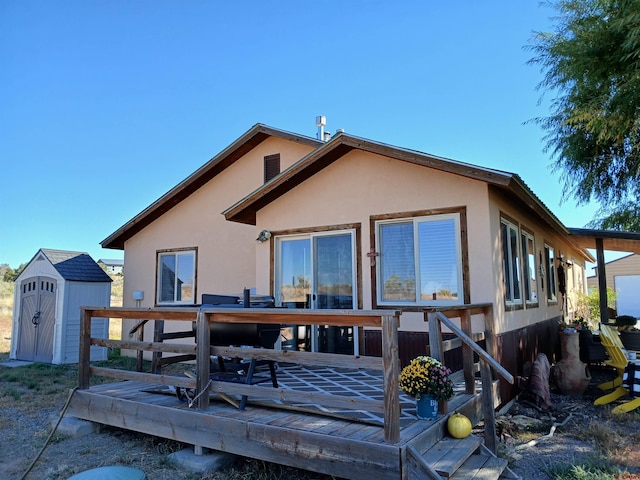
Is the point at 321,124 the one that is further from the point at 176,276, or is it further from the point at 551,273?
the point at 551,273

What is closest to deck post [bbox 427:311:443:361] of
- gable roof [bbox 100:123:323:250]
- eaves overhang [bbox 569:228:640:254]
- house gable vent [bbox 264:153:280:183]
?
gable roof [bbox 100:123:323:250]

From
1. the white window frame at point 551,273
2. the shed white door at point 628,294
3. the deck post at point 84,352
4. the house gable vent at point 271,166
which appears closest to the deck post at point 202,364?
the deck post at point 84,352

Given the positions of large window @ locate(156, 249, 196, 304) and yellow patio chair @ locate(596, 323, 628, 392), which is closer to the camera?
yellow patio chair @ locate(596, 323, 628, 392)

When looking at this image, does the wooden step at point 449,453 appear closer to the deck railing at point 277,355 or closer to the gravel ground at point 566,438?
the deck railing at point 277,355

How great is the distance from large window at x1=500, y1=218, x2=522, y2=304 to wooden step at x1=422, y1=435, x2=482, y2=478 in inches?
120

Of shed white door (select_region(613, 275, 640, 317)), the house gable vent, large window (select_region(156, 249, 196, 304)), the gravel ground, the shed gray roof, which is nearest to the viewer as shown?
the gravel ground

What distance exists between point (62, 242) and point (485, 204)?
50924 mm

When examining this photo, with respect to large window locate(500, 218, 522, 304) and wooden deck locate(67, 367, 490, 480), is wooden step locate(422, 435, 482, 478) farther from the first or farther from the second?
large window locate(500, 218, 522, 304)

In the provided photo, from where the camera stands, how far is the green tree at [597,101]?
22.3 feet

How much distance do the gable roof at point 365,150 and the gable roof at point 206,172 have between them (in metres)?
1.84

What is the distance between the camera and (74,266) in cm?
1098

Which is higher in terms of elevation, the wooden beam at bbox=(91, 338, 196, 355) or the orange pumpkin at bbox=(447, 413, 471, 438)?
the wooden beam at bbox=(91, 338, 196, 355)

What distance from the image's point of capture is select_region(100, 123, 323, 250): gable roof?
30.7 feet

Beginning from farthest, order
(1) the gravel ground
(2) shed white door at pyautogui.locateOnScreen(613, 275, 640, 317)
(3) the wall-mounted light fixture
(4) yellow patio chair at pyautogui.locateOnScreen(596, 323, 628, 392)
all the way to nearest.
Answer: (2) shed white door at pyautogui.locateOnScreen(613, 275, 640, 317), (3) the wall-mounted light fixture, (4) yellow patio chair at pyautogui.locateOnScreen(596, 323, 628, 392), (1) the gravel ground
